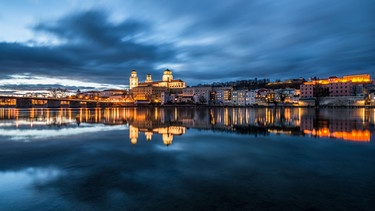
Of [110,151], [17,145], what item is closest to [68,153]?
[110,151]

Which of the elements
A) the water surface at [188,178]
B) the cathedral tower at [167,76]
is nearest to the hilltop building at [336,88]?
the cathedral tower at [167,76]

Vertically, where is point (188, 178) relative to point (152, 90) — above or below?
below

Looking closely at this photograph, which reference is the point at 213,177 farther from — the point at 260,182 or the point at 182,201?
the point at 182,201

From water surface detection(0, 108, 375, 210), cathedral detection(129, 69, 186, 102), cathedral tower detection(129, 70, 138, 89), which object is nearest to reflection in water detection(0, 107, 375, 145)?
water surface detection(0, 108, 375, 210)

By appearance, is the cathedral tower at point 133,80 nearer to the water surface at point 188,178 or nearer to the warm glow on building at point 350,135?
the warm glow on building at point 350,135

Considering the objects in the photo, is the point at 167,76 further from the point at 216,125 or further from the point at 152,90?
the point at 216,125

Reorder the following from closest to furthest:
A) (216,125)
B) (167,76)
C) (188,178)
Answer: (188,178) < (216,125) < (167,76)

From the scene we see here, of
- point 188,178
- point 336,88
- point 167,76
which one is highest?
point 167,76

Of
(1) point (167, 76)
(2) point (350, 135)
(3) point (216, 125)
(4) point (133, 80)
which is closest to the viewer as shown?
(2) point (350, 135)

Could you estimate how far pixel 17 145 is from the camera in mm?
10195

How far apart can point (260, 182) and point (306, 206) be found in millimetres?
1290

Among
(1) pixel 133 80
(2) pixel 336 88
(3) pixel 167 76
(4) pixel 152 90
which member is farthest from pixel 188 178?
(1) pixel 133 80

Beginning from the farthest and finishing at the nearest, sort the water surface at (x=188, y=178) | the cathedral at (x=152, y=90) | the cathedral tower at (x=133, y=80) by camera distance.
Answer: the cathedral tower at (x=133, y=80), the cathedral at (x=152, y=90), the water surface at (x=188, y=178)

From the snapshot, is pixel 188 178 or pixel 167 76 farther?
pixel 167 76
